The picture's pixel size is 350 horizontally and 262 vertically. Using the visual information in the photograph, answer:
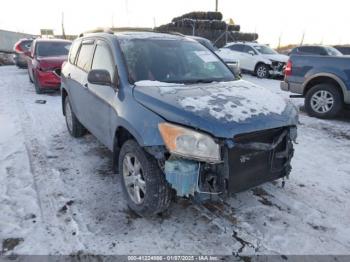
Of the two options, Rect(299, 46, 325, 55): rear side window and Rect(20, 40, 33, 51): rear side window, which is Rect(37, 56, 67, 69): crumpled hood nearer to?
Rect(20, 40, 33, 51): rear side window

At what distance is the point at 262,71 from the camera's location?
→ 51.1 feet

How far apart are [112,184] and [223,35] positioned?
25.4 meters

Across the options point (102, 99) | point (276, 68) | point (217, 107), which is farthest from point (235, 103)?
point (276, 68)

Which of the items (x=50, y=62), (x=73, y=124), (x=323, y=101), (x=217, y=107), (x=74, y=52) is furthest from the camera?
(x=50, y=62)

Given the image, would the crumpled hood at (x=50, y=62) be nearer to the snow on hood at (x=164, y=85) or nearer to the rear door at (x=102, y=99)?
the rear door at (x=102, y=99)

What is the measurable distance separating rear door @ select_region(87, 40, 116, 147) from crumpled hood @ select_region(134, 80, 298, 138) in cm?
53

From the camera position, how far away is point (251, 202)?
3.79m

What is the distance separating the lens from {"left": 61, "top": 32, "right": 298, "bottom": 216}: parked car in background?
9.70ft

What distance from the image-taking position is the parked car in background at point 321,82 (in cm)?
724

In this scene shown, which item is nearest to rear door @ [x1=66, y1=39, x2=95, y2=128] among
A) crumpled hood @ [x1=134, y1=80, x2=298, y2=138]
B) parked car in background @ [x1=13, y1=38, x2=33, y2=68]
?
crumpled hood @ [x1=134, y1=80, x2=298, y2=138]

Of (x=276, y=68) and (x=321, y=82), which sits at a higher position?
(x=321, y=82)

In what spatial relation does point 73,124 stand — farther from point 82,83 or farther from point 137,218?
point 137,218

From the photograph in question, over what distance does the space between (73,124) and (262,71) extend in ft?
38.2

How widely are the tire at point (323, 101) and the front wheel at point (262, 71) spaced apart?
7803 millimetres
